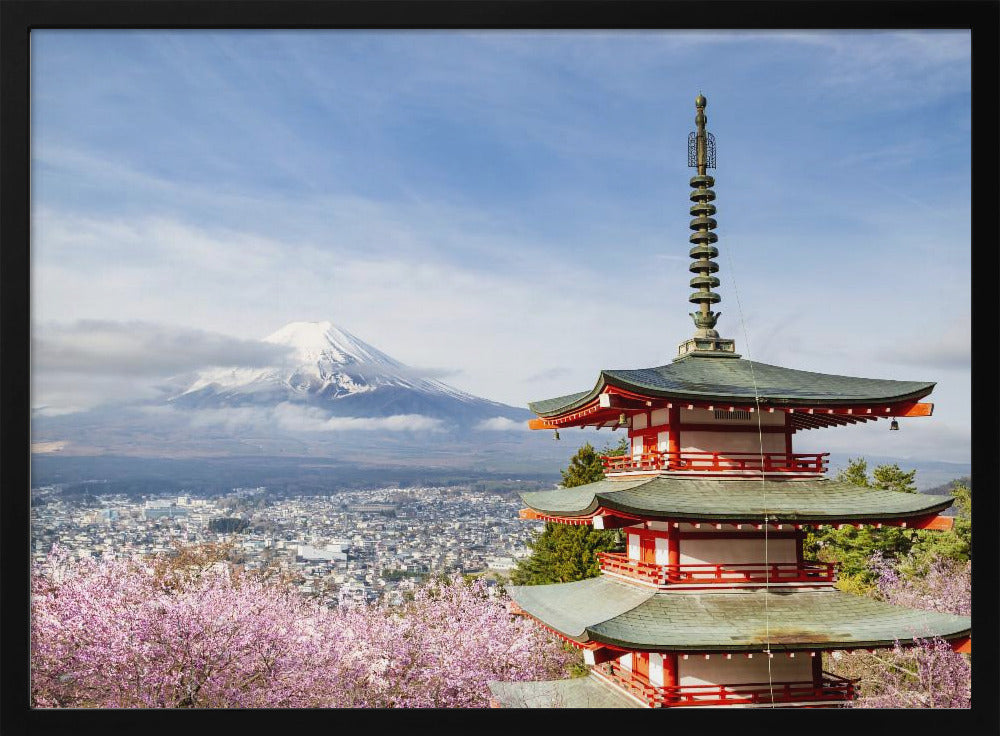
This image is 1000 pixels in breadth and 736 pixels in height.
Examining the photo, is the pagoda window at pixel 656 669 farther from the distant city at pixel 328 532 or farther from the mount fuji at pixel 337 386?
the mount fuji at pixel 337 386

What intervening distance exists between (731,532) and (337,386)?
459 inches

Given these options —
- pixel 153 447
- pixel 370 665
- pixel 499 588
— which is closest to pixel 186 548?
pixel 153 447

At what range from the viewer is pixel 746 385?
5.34 m

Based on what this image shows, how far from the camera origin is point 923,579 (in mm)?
12688

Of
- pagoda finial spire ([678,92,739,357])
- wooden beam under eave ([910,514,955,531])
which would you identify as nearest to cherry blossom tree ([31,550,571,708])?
pagoda finial spire ([678,92,739,357])

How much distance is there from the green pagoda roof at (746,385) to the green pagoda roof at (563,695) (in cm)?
188

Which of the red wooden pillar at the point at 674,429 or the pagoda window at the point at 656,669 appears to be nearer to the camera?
the pagoda window at the point at 656,669

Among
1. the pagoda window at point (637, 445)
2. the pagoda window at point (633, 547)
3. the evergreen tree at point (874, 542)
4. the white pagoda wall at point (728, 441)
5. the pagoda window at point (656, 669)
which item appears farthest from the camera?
the evergreen tree at point (874, 542)

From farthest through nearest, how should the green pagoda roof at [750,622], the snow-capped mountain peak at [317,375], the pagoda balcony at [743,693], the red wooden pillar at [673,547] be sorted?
the snow-capped mountain peak at [317,375] < the red wooden pillar at [673,547] < the pagoda balcony at [743,693] < the green pagoda roof at [750,622]

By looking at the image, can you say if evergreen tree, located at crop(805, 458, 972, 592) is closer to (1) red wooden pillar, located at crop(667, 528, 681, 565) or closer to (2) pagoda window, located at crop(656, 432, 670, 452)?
(2) pagoda window, located at crop(656, 432, 670, 452)

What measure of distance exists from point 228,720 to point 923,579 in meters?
11.8

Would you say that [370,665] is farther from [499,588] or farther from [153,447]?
[153,447]

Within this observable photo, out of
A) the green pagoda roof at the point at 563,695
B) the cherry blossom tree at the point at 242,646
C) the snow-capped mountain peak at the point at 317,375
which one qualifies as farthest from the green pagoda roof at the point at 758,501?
the snow-capped mountain peak at the point at 317,375

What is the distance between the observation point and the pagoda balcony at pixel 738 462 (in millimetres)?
5430
